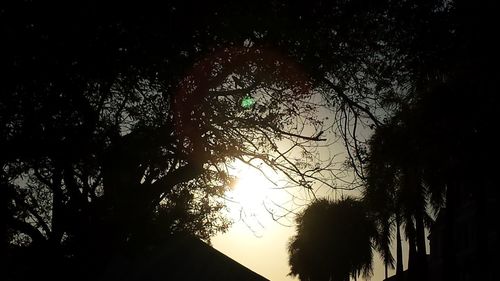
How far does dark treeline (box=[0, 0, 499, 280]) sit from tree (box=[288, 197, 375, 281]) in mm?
28943

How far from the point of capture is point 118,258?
104 ft

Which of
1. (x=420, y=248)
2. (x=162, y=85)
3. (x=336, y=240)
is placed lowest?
(x=162, y=85)

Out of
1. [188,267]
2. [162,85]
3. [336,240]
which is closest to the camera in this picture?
[162,85]

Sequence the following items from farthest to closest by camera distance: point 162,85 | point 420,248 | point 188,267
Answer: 1. point 420,248
2. point 188,267
3. point 162,85

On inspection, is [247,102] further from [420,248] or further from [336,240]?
[336,240]

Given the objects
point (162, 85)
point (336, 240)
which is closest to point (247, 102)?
point (162, 85)

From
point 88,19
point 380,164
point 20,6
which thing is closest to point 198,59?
point 88,19

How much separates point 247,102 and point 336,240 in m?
33.3

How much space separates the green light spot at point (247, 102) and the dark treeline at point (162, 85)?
141 millimetres

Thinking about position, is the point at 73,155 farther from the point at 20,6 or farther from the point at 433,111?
the point at 433,111

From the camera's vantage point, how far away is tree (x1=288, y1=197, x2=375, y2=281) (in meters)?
44.5

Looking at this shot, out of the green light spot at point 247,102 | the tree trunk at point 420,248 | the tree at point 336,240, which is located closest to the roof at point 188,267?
the tree trunk at point 420,248

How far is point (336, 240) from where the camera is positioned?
44.5 m

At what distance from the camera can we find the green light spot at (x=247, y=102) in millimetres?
12844
